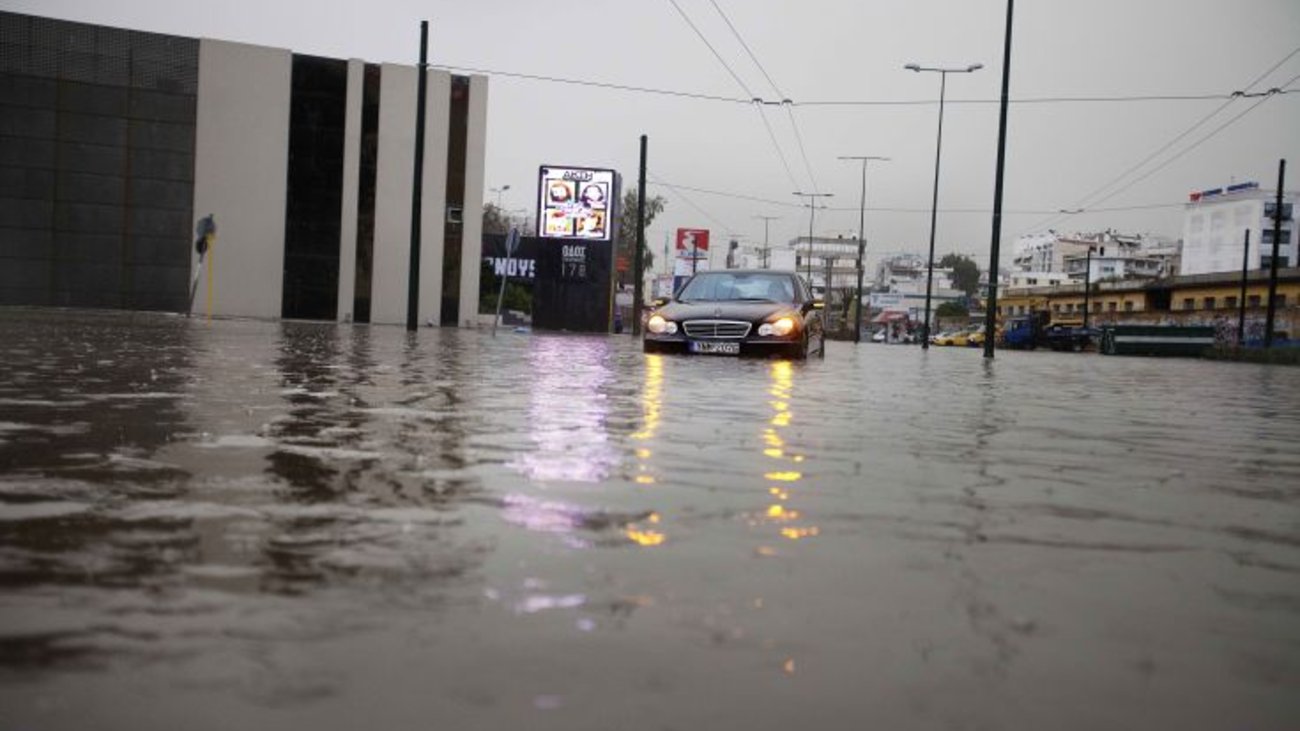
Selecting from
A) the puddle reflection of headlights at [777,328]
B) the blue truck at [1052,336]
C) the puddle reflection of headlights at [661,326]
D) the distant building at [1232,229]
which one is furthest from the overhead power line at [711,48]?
the distant building at [1232,229]

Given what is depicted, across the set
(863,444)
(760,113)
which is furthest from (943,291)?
(863,444)

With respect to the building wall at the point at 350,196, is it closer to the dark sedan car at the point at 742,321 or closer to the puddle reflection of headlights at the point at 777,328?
the dark sedan car at the point at 742,321

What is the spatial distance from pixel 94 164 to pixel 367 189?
7.69 m

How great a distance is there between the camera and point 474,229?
36281 millimetres

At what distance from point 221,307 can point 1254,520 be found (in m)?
33.8

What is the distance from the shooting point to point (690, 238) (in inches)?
2672

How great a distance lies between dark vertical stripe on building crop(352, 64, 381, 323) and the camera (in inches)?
1352

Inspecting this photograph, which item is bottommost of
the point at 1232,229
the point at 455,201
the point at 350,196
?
the point at 350,196

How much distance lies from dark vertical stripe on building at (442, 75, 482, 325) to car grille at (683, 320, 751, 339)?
75.5ft

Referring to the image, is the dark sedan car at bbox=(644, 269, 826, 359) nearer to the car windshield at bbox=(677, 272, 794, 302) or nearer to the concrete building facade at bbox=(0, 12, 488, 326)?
the car windshield at bbox=(677, 272, 794, 302)

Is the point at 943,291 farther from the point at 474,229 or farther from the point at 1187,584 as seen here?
the point at 1187,584

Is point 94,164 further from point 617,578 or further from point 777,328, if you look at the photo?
point 617,578

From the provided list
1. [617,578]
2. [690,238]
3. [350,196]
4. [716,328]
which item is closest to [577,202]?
[350,196]

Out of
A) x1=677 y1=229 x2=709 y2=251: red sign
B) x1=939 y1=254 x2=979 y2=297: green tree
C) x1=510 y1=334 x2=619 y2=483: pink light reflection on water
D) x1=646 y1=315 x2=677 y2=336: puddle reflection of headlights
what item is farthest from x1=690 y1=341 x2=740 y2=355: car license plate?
x1=939 y1=254 x2=979 y2=297: green tree
